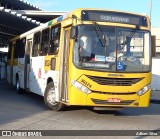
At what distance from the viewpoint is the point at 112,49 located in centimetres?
1123

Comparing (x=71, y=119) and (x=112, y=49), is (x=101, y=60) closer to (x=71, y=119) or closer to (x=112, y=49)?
(x=112, y=49)

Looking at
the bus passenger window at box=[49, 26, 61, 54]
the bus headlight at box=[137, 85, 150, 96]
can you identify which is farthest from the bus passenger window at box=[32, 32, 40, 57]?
the bus headlight at box=[137, 85, 150, 96]

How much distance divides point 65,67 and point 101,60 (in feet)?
4.02

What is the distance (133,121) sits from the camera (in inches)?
443

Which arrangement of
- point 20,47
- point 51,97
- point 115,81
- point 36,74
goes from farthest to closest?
point 20,47 < point 36,74 < point 51,97 < point 115,81

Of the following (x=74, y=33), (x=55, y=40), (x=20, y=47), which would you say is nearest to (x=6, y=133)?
(x=74, y=33)

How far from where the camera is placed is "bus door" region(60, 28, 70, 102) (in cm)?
1143

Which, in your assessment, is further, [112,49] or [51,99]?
[51,99]

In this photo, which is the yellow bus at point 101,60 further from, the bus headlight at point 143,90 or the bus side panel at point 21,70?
the bus side panel at point 21,70

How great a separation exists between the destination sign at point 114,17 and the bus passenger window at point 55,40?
1486 millimetres

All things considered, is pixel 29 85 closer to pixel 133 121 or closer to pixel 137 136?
pixel 133 121

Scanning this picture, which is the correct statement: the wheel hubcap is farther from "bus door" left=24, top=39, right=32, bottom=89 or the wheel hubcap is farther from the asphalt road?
"bus door" left=24, top=39, right=32, bottom=89

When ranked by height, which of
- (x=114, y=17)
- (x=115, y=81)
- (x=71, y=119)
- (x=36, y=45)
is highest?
(x=114, y=17)

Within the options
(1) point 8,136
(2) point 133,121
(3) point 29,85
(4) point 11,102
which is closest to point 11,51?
(3) point 29,85
